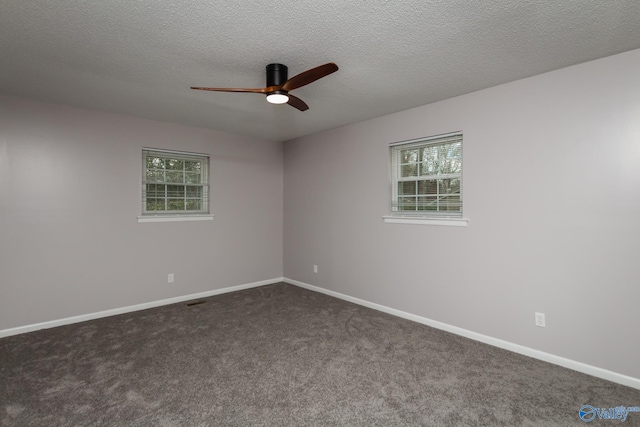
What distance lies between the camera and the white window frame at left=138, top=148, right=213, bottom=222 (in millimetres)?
4246

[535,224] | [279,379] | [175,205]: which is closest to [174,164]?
[175,205]

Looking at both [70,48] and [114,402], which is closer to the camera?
[114,402]

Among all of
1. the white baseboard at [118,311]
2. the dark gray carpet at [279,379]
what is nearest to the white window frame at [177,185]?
the white baseboard at [118,311]

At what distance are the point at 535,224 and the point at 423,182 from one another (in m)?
1.23

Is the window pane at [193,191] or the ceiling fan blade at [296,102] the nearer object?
the ceiling fan blade at [296,102]

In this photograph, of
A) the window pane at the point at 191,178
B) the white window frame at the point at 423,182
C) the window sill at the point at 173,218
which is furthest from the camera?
the window pane at the point at 191,178

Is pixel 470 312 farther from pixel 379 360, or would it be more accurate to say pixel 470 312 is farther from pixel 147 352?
pixel 147 352

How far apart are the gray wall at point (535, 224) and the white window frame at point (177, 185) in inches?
93.1

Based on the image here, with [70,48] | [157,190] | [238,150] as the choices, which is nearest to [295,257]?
[238,150]

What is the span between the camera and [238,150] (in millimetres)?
5070

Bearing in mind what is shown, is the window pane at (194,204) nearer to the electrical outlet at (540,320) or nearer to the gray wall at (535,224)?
the gray wall at (535,224)

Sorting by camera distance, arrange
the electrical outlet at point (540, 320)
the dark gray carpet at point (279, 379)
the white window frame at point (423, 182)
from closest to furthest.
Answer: the dark gray carpet at point (279, 379)
the electrical outlet at point (540, 320)
the white window frame at point (423, 182)

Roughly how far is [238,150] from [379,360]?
12.1 ft

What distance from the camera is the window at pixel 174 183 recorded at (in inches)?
169
